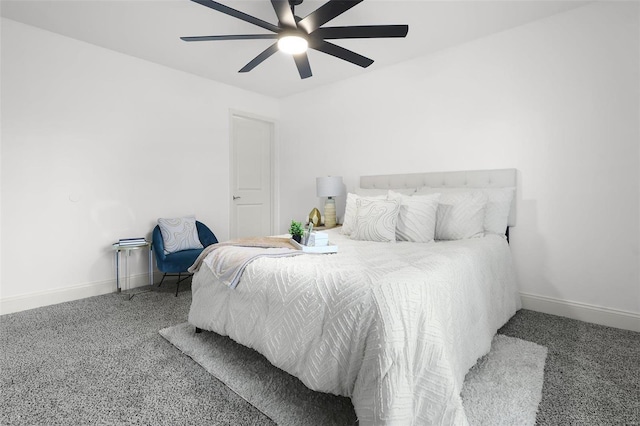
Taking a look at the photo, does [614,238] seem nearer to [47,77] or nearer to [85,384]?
[85,384]

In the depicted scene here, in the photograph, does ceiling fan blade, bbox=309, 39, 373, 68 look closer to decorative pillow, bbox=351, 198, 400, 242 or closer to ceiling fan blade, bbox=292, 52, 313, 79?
ceiling fan blade, bbox=292, 52, 313, 79

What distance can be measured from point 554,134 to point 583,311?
59.7 inches

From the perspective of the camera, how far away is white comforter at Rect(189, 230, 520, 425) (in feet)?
4.23

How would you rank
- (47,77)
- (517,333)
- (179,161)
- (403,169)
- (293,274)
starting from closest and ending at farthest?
(293,274)
(517,333)
(47,77)
(403,169)
(179,161)

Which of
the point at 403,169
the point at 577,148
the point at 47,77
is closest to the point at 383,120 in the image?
the point at 403,169

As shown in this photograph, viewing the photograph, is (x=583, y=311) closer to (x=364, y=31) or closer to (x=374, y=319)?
(x=374, y=319)

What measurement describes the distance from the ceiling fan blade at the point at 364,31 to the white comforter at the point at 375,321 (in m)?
1.45

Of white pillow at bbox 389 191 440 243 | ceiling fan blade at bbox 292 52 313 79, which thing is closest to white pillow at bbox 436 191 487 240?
white pillow at bbox 389 191 440 243

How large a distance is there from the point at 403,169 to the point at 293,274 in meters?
2.55

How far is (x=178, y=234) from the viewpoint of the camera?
3.75 m

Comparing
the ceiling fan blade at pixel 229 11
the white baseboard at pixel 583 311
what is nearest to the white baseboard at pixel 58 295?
the ceiling fan blade at pixel 229 11

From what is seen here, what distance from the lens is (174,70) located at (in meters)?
4.11

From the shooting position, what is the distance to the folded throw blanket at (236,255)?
6.74ft

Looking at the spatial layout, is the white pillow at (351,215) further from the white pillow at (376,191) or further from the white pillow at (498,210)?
the white pillow at (498,210)
